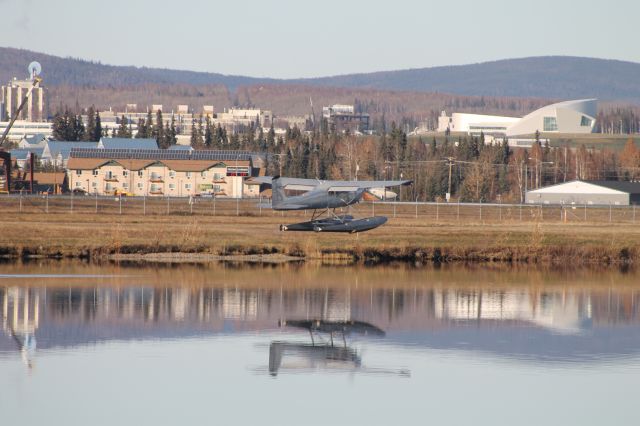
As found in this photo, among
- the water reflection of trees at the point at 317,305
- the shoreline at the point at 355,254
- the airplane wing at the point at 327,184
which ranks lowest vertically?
the water reflection of trees at the point at 317,305

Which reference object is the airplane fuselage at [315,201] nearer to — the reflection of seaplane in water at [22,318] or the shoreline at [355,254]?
the shoreline at [355,254]

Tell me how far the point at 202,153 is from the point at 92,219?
6542 centimetres

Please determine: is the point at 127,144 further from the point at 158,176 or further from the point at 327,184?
the point at 327,184

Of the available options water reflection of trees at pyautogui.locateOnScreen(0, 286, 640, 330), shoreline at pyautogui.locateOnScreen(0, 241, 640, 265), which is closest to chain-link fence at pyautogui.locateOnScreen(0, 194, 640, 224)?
shoreline at pyautogui.locateOnScreen(0, 241, 640, 265)

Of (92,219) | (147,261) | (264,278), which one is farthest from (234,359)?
(92,219)

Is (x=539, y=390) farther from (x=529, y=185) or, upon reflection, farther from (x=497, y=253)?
(x=529, y=185)

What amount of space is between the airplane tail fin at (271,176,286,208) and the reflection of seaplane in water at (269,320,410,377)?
17588mm

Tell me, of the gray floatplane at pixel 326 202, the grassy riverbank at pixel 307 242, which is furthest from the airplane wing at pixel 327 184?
the grassy riverbank at pixel 307 242

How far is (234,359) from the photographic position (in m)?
28.1

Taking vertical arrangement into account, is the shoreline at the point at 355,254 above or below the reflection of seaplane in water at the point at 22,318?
above

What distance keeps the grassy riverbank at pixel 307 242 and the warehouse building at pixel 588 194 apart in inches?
2009

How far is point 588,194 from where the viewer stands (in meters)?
116

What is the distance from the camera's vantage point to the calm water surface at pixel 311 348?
23578mm

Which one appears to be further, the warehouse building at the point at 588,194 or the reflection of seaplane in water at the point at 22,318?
the warehouse building at the point at 588,194
